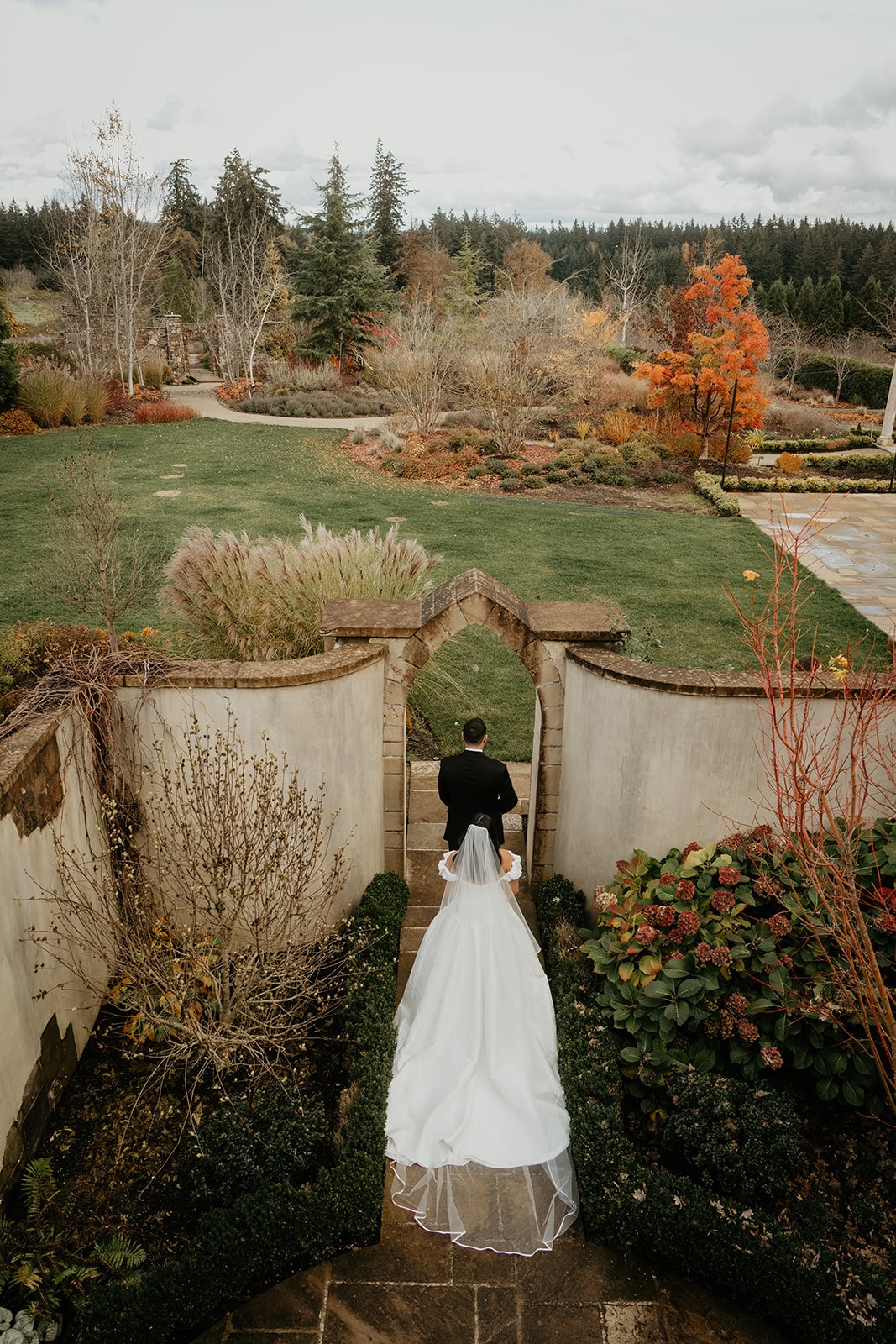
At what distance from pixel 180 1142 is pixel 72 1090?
0.79m

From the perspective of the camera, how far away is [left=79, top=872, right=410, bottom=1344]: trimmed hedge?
11.0ft

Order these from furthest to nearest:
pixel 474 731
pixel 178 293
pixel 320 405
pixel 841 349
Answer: pixel 841 349, pixel 178 293, pixel 320 405, pixel 474 731

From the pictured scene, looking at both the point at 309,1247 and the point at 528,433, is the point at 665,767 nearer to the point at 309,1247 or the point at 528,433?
the point at 309,1247

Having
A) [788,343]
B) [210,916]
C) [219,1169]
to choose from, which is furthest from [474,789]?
[788,343]

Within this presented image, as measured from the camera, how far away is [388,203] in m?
40.6

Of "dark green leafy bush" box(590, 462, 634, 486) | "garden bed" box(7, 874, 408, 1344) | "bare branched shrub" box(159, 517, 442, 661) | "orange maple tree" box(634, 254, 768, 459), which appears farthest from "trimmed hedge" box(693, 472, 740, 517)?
"garden bed" box(7, 874, 408, 1344)

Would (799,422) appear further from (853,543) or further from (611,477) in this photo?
(853,543)

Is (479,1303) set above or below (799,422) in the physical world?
below

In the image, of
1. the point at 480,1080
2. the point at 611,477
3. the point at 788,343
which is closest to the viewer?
the point at 480,1080

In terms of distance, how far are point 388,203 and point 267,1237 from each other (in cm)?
A: 4412

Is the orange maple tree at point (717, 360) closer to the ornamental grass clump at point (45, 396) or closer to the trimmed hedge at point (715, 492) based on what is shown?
the trimmed hedge at point (715, 492)

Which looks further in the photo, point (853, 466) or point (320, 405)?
point (320, 405)

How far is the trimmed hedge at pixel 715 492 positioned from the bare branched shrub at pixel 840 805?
455 inches

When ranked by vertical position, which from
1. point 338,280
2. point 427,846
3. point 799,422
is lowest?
point 427,846
